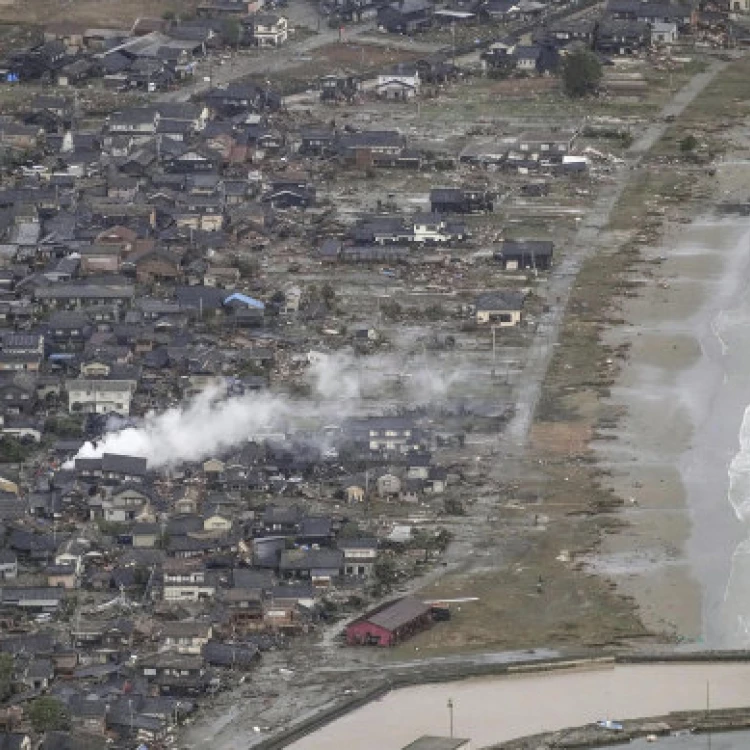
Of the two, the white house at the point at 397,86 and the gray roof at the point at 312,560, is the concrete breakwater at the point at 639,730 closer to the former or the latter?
the gray roof at the point at 312,560

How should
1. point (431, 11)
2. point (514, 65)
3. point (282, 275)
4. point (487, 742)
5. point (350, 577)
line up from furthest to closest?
point (431, 11) < point (514, 65) < point (282, 275) < point (350, 577) < point (487, 742)

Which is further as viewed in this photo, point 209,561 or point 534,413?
point 534,413

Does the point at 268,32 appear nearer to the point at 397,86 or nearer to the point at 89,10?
the point at 89,10

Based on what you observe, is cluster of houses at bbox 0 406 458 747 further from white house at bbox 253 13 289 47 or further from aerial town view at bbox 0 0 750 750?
white house at bbox 253 13 289 47

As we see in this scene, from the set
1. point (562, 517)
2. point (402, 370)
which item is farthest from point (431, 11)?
point (562, 517)

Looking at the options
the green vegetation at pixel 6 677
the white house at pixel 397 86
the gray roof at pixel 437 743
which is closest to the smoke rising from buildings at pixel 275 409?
the green vegetation at pixel 6 677

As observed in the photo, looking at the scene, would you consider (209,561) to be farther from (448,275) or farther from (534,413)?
(448,275)

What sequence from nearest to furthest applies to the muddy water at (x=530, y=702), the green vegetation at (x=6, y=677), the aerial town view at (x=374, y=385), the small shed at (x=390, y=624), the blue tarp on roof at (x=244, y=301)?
the muddy water at (x=530, y=702), the green vegetation at (x=6, y=677), the aerial town view at (x=374, y=385), the small shed at (x=390, y=624), the blue tarp on roof at (x=244, y=301)
